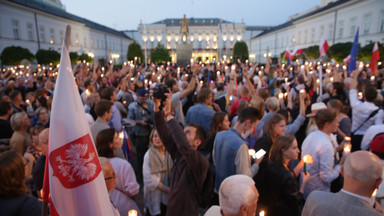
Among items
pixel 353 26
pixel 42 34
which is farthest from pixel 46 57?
pixel 353 26

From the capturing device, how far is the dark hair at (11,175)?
185cm

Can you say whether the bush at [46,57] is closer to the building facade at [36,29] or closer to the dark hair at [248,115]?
the building facade at [36,29]

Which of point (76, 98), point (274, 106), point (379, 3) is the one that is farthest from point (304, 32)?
point (76, 98)

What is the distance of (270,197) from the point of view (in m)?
2.72

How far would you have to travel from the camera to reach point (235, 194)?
1.57m

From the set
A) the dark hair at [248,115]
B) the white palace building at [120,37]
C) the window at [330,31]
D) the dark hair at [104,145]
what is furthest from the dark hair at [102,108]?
the window at [330,31]

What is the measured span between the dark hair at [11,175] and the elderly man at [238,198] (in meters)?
1.49

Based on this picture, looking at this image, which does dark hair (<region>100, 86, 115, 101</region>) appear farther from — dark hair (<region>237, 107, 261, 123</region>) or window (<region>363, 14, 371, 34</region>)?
window (<region>363, 14, 371, 34</region>)

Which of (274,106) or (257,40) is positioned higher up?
(257,40)

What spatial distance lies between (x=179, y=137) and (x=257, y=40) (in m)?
71.4

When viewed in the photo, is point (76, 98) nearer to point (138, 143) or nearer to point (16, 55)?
point (138, 143)

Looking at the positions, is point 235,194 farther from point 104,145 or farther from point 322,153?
point 322,153

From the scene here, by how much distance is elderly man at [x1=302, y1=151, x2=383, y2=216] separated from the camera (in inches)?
66.2

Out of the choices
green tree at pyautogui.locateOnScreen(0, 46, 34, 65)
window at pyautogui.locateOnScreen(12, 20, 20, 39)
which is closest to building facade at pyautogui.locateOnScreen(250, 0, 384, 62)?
green tree at pyautogui.locateOnScreen(0, 46, 34, 65)
